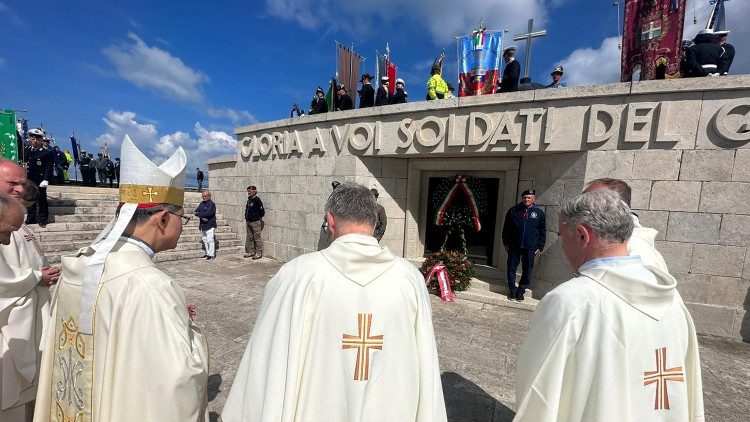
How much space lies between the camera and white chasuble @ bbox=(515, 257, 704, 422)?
4.44ft

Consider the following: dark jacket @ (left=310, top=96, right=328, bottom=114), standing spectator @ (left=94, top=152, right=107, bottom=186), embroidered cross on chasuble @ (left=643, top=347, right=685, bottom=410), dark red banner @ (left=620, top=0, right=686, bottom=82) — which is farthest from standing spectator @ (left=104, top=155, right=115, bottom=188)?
embroidered cross on chasuble @ (left=643, top=347, right=685, bottom=410)

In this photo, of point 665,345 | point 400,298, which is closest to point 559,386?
point 665,345

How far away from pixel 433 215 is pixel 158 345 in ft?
22.0

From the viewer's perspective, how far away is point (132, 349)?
1.42 m

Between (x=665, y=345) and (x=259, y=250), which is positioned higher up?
(x=665, y=345)

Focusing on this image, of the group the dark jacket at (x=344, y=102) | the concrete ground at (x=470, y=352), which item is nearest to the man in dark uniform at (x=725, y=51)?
the concrete ground at (x=470, y=352)

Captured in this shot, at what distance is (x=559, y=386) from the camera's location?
1.41 m

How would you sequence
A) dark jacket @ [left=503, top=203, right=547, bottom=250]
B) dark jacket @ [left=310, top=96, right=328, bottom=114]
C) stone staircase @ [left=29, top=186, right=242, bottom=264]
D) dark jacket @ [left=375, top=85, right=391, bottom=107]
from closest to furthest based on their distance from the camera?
dark jacket @ [left=503, top=203, right=547, bottom=250] → stone staircase @ [left=29, top=186, right=242, bottom=264] → dark jacket @ [left=375, top=85, right=391, bottom=107] → dark jacket @ [left=310, top=96, right=328, bottom=114]

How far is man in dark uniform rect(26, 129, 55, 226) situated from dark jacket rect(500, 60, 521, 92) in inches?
421

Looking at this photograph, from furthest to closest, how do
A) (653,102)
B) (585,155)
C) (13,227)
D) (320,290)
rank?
(585,155) < (653,102) < (13,227) < (320,290)

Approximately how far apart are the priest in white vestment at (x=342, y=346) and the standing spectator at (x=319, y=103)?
8967 mm

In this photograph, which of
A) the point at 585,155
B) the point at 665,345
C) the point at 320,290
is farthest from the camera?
the point at 585,155

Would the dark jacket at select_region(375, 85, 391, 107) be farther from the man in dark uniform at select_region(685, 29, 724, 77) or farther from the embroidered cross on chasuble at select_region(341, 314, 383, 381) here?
the embroidered cross on chasuble at select_region(341, 314, 383, 381)

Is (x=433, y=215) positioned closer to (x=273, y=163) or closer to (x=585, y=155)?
(x=585, y=155)
